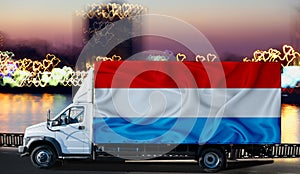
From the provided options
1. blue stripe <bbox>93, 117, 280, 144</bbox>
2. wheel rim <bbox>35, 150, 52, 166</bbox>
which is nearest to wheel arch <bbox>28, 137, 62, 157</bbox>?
wheel rim <bbox>35, 150, 52, 166</bbox>

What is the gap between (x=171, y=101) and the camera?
16.6m

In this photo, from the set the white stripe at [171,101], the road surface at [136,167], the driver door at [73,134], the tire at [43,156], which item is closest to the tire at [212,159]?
the road surface at [136,167]

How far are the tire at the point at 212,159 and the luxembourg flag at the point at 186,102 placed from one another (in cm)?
52

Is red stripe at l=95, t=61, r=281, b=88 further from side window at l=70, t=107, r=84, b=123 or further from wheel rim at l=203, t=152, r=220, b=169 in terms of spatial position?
wheel rim at l=203, t=152, r=220, b=169

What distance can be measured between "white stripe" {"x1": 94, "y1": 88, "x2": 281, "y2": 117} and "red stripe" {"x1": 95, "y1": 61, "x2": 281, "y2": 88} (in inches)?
6.8

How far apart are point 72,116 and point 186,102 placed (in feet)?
13.2

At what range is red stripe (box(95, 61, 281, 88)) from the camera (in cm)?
1655

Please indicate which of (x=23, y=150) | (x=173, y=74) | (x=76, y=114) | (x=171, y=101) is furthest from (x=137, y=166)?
(x=23, y=150)

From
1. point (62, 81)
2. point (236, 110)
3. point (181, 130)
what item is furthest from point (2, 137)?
point (62, 81)

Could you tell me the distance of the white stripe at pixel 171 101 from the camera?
16.6 metres

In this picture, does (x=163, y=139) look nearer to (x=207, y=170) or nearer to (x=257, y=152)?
(x=207, y=170)

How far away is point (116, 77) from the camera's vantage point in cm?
1655

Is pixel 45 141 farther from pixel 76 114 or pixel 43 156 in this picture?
pixel 76 114

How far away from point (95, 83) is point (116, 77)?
0.74 meters
